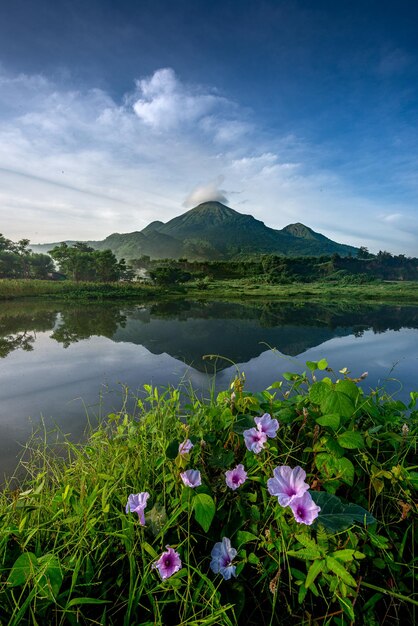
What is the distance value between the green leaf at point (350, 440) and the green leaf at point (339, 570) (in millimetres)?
327

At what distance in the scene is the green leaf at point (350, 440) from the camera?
3.25ft

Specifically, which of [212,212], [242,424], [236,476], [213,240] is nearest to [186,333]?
[242,424]

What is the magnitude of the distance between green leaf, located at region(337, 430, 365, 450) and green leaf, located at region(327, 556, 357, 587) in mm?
327

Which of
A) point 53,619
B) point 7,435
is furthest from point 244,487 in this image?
point 7,435

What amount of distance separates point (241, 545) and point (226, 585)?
0.48 feet

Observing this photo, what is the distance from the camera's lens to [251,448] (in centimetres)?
102

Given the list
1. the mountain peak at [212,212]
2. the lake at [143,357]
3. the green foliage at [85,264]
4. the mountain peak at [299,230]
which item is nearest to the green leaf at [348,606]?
the lake at [143,357]

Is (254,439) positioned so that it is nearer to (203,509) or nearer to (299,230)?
(203,509)

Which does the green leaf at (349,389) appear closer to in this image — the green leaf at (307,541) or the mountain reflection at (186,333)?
the green leaf at (307,541)

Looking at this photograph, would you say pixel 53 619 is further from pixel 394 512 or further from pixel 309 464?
pixel 394 512

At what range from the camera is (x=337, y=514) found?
0.88m

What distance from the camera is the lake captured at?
13.4ft

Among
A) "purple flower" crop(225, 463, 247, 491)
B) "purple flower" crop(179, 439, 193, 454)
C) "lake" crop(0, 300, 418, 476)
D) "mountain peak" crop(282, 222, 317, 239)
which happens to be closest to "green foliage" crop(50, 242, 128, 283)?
"lake" crop(0, 300, 418, 476)

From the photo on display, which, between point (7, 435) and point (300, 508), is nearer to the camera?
point (300, 508)
